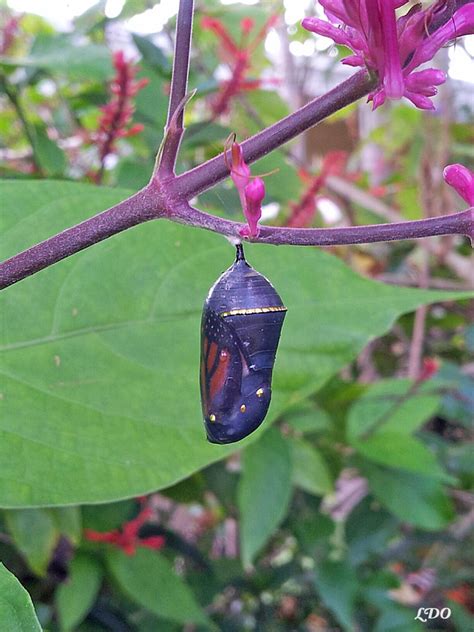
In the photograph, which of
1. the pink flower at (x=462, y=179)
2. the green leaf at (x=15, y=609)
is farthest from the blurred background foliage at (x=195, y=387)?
the pink flower at (x=462, y=179)

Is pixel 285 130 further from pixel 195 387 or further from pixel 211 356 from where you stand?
pixel 195 387

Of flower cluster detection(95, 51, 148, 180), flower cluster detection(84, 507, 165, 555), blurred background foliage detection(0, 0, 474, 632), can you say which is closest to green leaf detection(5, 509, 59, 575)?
blurred background foliage detection(0, 0, 474, 632)

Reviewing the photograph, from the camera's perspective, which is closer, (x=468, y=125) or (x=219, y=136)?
(x=219, y=136)

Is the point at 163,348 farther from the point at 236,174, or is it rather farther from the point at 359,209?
the point at 359,209

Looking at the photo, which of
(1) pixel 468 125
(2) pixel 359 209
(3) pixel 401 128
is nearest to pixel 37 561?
(2) pixel 359 209

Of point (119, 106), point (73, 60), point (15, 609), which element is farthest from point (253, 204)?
point (73, 60)

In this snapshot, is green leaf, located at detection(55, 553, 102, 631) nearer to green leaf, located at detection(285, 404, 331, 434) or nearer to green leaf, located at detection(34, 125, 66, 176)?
green leaf, located at detection(285, 404, 331, 434)
